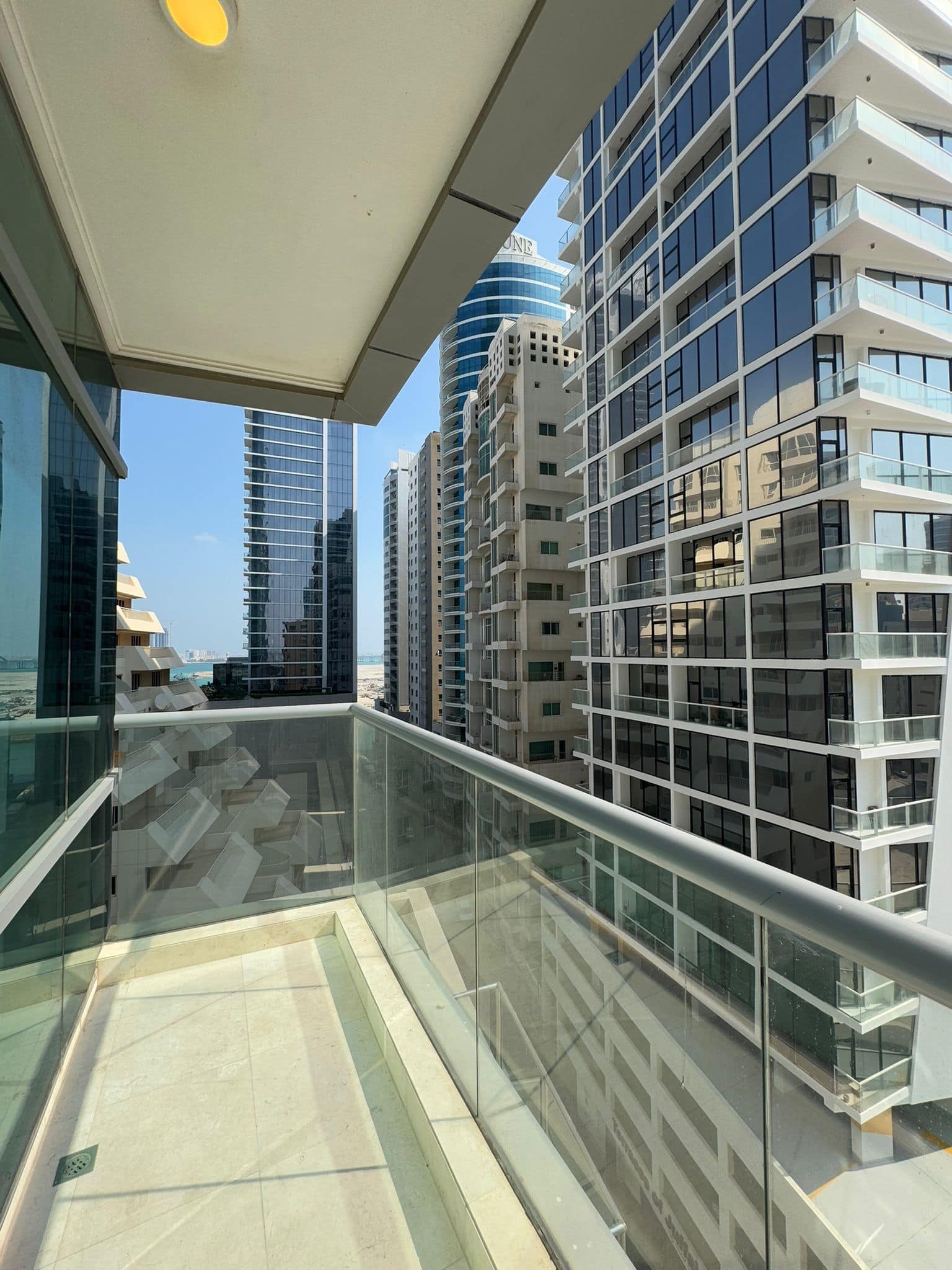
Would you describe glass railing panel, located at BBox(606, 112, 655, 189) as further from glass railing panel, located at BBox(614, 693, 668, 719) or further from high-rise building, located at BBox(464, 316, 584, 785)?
glass railing panel, located at BBox(614, 693, 668, 719)

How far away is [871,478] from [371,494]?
55422 millimetres

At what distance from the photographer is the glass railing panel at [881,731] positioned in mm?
10078

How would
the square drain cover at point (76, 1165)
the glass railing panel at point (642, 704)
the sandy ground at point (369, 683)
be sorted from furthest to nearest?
the sandy ground at point (369, 683) < the glass railing panel at point (642, 704) < the square drain cover at point (76, 1165)

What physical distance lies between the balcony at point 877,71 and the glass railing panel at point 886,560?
307 inches

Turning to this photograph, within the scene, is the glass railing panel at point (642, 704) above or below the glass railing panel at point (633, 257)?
below

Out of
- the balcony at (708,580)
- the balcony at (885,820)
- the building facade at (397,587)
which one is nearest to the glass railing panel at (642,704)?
the balcony at (708,580)

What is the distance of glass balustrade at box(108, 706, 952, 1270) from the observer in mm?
514

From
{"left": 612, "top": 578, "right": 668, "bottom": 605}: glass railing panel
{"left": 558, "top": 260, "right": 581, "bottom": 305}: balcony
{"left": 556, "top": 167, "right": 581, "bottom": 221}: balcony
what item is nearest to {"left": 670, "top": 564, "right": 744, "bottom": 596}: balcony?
{"left": 612, "top": 578, "right": 668, "bottom": 605}: glass railing panel

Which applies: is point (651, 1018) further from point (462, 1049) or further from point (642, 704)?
point (642, 704)

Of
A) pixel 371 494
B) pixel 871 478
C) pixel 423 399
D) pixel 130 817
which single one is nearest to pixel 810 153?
pixel 871 478

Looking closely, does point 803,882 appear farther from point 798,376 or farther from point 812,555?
point 798,376

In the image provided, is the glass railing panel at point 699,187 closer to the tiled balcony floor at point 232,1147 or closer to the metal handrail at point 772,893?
the metal handrail at point 772,893

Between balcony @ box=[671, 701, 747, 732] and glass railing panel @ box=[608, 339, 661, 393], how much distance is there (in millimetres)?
8397

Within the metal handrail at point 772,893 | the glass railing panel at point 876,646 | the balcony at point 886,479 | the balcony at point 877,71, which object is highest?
the balcony at point 877,71
